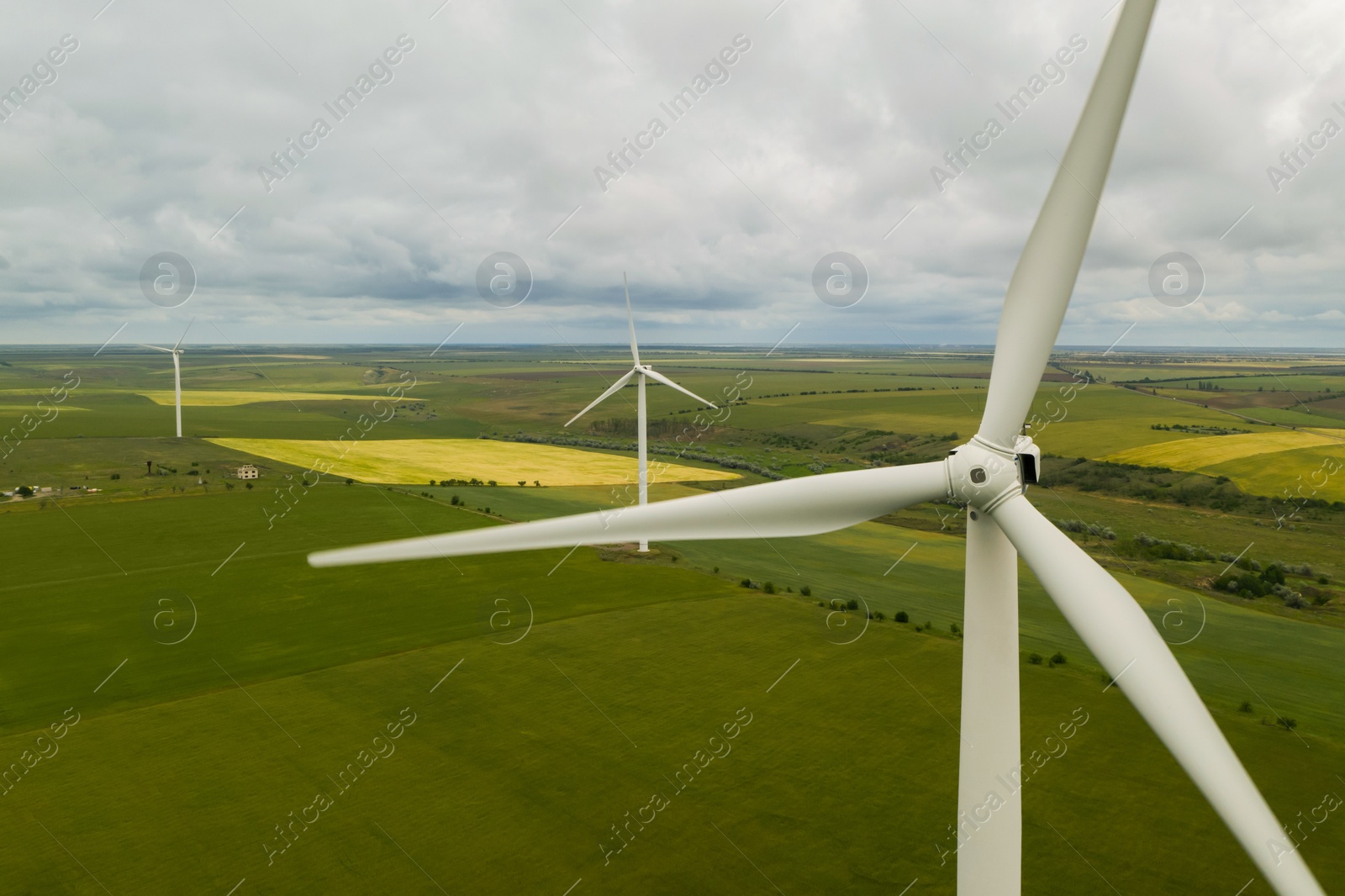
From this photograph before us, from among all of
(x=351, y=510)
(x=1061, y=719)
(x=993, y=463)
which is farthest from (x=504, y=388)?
(x=993, y=463)

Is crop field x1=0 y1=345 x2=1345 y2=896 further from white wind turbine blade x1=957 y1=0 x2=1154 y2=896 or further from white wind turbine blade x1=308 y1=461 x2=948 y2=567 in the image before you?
white wind turbine blade x1=308 y1=461 x2=948 y2=567

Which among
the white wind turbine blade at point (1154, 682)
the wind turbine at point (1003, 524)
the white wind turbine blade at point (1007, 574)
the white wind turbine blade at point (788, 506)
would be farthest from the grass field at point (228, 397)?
the white wind turbine blade at point (1154, 682)

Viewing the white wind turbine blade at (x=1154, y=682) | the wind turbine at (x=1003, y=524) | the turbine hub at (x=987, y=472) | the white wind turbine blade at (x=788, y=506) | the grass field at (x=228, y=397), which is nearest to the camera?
the white wind turbine blade at (x=1154, y=682)

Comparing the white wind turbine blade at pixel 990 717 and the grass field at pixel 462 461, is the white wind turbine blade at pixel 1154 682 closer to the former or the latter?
the white wind turbine blade at pixel 990 717

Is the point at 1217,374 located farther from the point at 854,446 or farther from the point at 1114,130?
the point at 1114,130

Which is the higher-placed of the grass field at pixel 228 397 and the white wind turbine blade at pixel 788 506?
the grass field at pixel 228 397

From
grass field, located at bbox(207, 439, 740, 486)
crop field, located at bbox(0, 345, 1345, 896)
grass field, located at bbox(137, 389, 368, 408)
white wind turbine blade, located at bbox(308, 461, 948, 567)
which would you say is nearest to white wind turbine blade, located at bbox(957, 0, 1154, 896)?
white wind turbine blade, located at bbox(308, 461, 948, 567)
